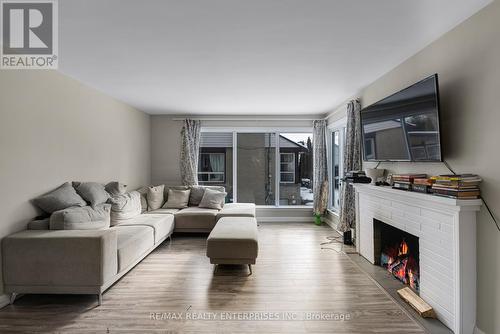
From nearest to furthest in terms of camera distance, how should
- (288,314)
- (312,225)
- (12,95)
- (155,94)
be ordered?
(288,314)
(12,95)
(155,94)
(312,225)

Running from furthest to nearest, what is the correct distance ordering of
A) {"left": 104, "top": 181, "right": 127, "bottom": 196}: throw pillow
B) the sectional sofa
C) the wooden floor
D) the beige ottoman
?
1. {"left": 104, "top": 181, "right": 127, "bottom": 196}: throw pillow
2. the beige ottoman
3. the sectional sofa
4. the wooden floor

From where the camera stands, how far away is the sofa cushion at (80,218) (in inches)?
102

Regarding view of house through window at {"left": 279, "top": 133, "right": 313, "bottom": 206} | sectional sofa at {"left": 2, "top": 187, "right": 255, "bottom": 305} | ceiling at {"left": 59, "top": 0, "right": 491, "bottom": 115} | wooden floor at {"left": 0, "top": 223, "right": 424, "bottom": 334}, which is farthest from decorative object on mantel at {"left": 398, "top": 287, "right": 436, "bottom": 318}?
view of house through window at {"left": 279, "top": 133, "right": 313, "bottom": 206}

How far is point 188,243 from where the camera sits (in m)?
4.43

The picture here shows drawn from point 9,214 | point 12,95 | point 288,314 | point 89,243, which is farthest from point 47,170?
point 288,314

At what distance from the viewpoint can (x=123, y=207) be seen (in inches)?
151

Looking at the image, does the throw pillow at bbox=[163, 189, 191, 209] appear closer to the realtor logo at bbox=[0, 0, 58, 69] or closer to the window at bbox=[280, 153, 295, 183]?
the window at bbox=[280, 153, 295, 183]

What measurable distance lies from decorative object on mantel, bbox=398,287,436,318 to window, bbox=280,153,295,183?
375 cm

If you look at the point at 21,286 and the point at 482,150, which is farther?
the point at 21,286

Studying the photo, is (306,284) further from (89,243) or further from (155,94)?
(155,94)

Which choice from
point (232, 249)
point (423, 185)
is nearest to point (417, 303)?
point (423, 185)

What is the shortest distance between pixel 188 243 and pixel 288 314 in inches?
100

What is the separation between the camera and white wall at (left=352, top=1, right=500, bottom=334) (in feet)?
5.94

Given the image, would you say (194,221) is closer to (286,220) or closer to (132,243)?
(132,243)
